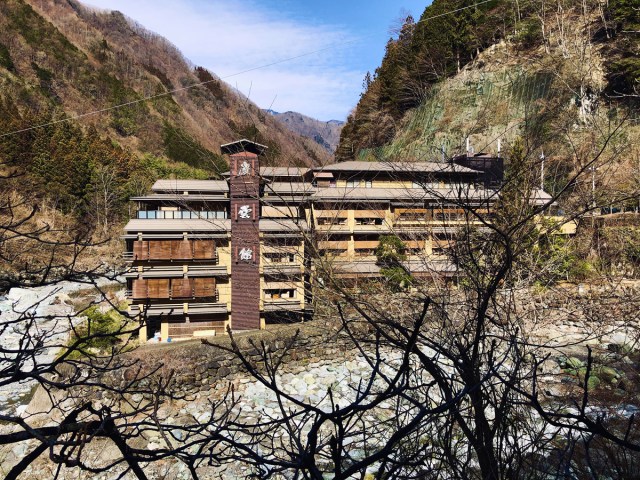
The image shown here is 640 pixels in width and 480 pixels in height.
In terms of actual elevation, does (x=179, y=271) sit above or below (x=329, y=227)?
below

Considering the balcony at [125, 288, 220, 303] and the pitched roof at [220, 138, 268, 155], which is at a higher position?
the pitched roof at [220, 138, 268, 155]

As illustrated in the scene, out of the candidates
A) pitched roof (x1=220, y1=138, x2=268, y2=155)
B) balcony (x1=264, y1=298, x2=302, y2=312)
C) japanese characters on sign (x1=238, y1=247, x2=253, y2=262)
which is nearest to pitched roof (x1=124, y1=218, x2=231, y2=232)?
japanese characters on sign (x1=238, y1=247, x2=253, y2=262)

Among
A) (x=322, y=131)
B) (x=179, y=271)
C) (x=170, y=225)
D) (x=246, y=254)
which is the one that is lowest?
(x=179, y=271)

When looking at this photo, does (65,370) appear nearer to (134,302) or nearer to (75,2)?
(134,302)

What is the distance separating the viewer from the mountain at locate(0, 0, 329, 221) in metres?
11.1

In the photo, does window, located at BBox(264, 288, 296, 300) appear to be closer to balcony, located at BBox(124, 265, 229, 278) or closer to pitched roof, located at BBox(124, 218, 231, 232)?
balcony, located at BBox(124, 265, 229, 278)

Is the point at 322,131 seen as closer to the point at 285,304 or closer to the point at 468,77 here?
the point at 468,77

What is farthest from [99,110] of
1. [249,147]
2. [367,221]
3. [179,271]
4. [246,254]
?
[249,147]

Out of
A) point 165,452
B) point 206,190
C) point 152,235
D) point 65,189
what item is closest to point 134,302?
point 152,235

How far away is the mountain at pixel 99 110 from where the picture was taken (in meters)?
11.1

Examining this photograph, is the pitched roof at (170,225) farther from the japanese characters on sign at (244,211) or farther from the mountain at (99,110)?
the mountain at (99,110)

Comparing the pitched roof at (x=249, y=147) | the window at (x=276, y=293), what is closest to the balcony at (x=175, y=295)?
the window at (x=276, y=293)

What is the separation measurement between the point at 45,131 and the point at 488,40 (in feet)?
88.2

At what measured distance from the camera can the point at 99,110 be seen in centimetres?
2984
